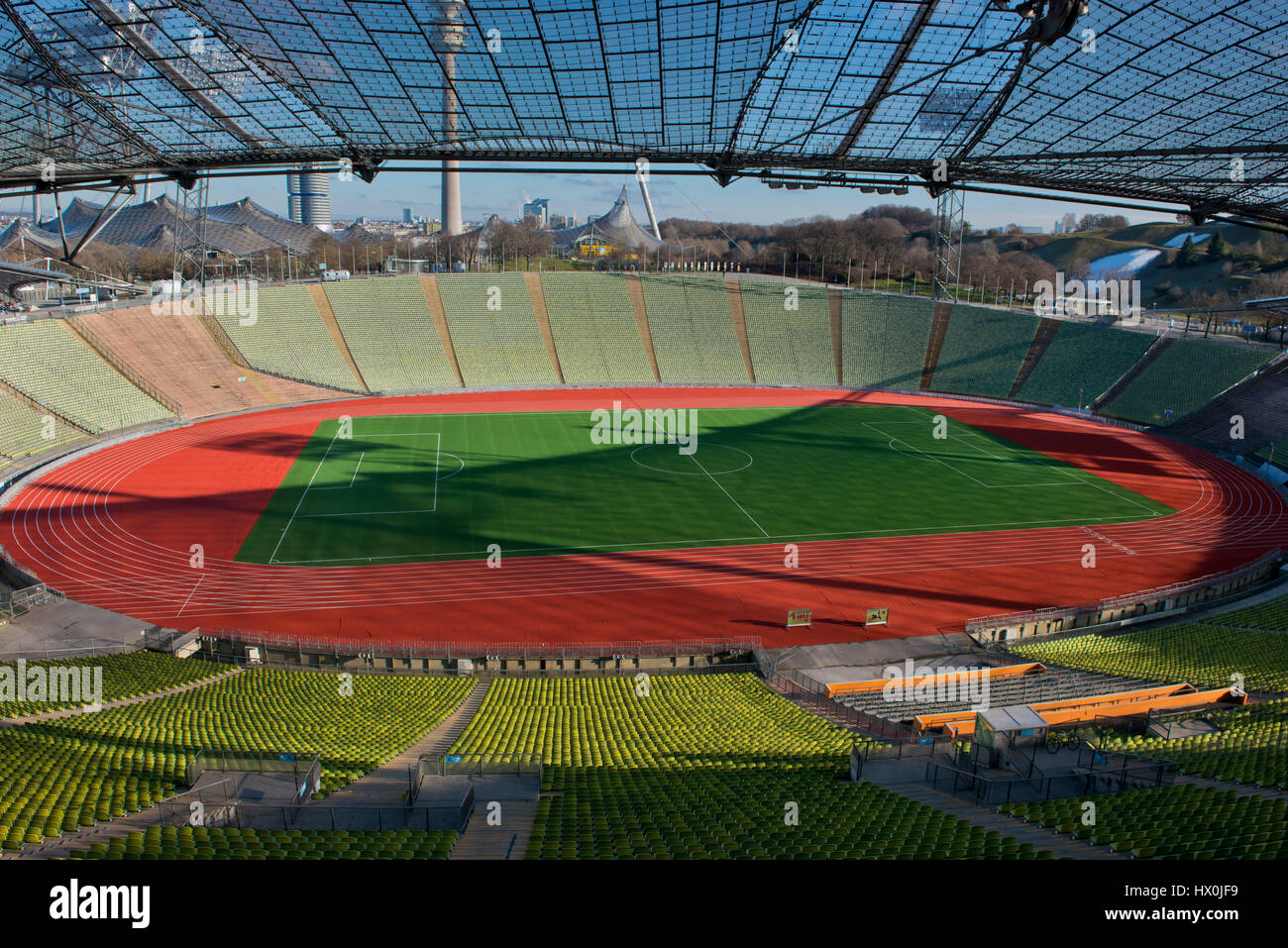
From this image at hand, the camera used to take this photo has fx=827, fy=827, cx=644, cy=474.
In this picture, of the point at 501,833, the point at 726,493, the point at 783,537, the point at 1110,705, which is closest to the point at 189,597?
the point at 501,833

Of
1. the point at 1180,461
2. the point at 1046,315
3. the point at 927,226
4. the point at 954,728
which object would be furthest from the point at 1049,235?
the point at 954,728

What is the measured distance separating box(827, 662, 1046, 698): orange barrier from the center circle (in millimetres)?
20392

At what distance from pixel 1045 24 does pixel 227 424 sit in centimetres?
4692

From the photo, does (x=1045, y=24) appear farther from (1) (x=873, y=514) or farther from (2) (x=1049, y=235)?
(2) (x=1049, y=235)

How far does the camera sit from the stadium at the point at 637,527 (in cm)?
1261

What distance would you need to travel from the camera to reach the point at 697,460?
44.1 m

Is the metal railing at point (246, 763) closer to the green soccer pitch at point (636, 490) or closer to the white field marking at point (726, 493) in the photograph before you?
the green soccer pitch at point (636, 490)

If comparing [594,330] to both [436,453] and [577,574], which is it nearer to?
[436,453]

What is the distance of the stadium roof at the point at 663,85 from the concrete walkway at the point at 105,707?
1369 centimetres

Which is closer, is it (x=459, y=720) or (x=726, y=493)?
(x=459, y=720)

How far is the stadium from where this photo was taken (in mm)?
12609

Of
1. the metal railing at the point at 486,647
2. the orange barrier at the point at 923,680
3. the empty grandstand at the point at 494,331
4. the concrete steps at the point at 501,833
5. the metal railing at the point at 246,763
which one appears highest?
the empty grandstand at the point at 494,331

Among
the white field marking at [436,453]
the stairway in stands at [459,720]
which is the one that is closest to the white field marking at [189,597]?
the white field marking at [436,453]

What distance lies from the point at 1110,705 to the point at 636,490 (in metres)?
23.2
